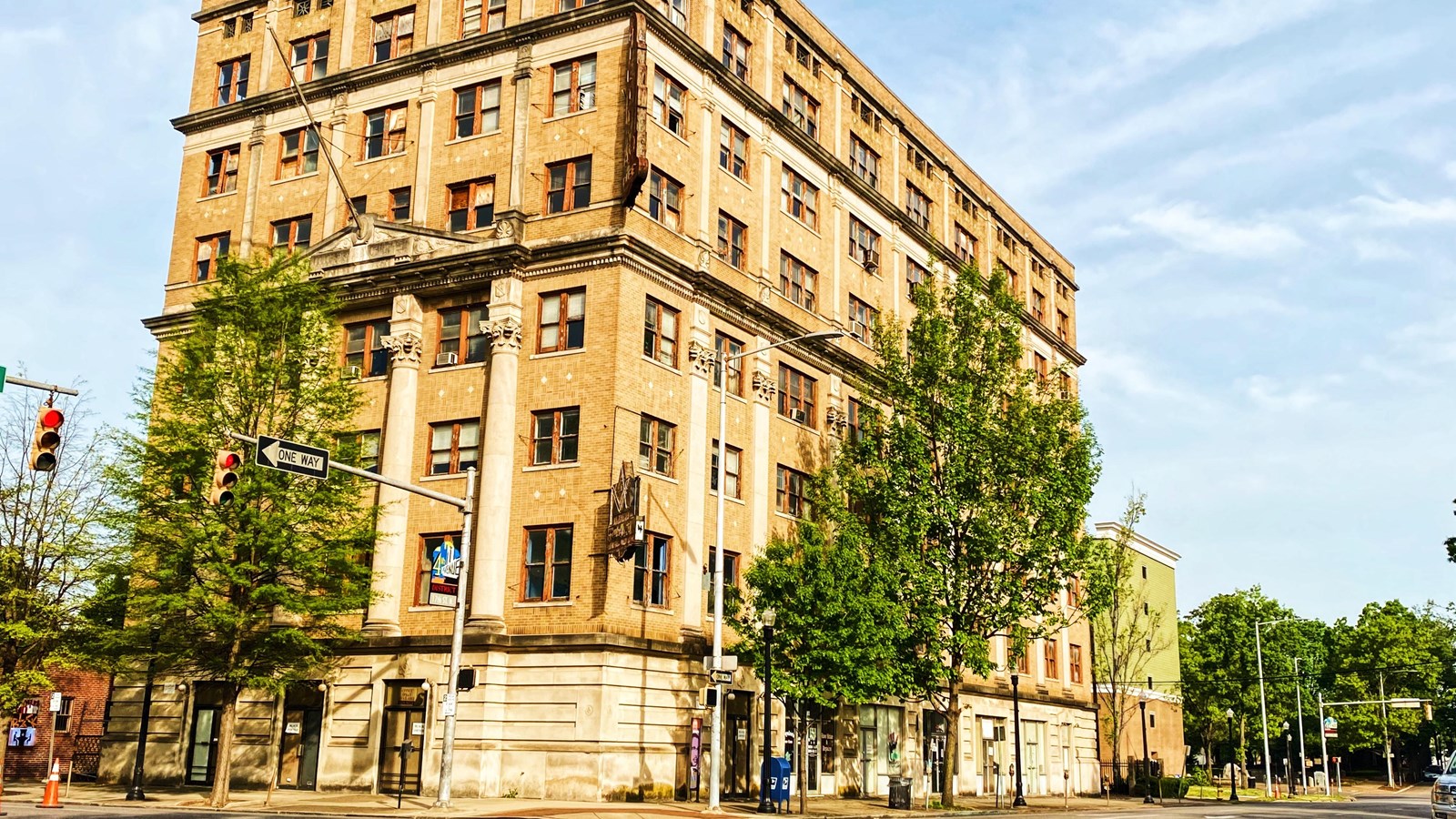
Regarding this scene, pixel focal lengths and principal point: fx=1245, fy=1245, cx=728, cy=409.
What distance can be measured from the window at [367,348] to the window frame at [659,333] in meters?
9.47

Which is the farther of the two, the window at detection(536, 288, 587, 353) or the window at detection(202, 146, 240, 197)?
the window at detection(202, 146, 240, 197)

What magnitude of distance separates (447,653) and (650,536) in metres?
7.09

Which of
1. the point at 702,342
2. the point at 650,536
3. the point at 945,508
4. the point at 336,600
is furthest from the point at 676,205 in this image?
the point at 336,600

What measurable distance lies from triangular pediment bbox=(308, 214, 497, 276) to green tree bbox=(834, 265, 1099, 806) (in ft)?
53.5

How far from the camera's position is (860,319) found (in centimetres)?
5469

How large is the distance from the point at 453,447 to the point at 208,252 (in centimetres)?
1580

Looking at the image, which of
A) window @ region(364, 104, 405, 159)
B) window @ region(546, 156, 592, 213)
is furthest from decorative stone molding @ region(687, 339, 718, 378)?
window @ region(364, 104, 405, 159)

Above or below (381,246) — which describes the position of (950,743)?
below

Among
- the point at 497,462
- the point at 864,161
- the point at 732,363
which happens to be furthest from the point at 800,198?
the point at 497,462

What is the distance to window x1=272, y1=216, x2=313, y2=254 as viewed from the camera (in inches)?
1809

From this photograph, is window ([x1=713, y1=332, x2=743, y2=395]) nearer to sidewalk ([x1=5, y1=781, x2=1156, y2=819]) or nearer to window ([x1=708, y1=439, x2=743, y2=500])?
window ([x1=708, y1=439, x2=743, y2=500])

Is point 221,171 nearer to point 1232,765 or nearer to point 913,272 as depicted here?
point 913,272

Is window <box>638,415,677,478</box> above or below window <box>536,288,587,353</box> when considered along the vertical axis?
below

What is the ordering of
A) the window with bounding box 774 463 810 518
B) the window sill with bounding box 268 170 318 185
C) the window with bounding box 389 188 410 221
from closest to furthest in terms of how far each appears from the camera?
the window with bounding box 389 188 410 221 → the window sill with bounding box 268 170 318 185 → the window with bounding box 774 463 810 518
